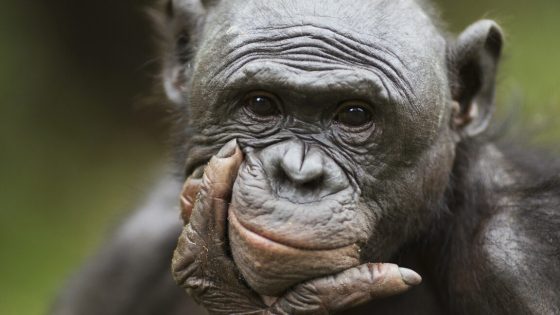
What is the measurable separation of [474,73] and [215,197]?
201 centimetres

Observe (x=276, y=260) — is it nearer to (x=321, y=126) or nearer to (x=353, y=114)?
(x=321, y=126)

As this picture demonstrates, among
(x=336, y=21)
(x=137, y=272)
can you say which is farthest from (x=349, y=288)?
(x=137, y=272)

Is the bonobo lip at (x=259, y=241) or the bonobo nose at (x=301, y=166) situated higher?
the bonobo nose at (x=301, y=166)

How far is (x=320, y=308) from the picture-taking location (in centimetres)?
495

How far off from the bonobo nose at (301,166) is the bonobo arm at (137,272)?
9.43 feet

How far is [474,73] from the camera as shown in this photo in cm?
622

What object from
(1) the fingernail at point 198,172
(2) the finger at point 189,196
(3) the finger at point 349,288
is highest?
(1) the fingernail at point 198,172

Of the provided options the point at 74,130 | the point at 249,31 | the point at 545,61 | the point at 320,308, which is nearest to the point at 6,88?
the point at 74,130

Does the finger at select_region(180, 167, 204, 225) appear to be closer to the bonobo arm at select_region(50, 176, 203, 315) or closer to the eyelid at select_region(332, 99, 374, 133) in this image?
the eyelid at select_region(332, 99, 374, 133)

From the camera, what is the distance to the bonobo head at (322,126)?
4.83 m

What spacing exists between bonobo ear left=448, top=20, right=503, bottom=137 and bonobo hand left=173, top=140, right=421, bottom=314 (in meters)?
1.47

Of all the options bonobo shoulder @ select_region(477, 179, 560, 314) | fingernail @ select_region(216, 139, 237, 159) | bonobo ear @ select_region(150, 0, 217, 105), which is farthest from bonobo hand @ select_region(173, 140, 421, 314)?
bonobo ear @ select_region(150, 0, 217, 105)

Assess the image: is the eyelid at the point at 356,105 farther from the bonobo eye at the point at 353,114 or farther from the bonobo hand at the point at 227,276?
the bonobo hand at the point at 227,276

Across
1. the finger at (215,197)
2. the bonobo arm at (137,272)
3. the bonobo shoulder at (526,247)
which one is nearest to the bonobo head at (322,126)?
the finger at (215,197)
